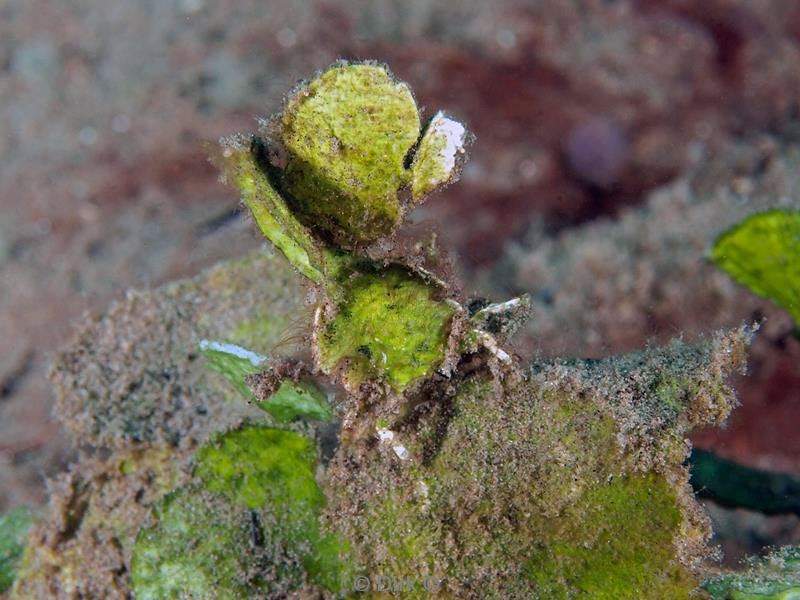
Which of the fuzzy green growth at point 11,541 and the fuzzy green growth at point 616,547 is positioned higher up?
the fuzzy green growth at point 616,547

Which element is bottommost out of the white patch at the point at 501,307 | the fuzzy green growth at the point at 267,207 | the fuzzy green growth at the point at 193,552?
the fuzzy green growth at the point at 193,552

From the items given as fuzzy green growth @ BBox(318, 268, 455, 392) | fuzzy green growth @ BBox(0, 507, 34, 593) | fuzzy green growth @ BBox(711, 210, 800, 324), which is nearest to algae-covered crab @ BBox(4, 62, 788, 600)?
fuzzy green growth @ BBox(318, 268, 455, 392)

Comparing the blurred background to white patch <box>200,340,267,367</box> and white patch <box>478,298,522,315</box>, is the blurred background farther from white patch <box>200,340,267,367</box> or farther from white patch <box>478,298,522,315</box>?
white patch <box>478,298,522,315</box>

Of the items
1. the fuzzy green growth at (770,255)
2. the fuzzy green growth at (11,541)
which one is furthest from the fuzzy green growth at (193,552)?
the fuzzy green growth at (770,255)

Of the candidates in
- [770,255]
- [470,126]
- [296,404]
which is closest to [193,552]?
[296,404]

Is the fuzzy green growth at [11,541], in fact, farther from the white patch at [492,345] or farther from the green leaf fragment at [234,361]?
the white patch at [492,345]

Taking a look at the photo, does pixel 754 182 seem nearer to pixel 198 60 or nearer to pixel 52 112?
pixel 198 60

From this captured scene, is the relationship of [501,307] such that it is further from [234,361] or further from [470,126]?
[470,126]

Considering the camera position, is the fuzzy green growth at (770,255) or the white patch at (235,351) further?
the fuzzy green growth at (770,255)
